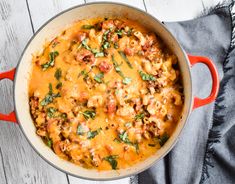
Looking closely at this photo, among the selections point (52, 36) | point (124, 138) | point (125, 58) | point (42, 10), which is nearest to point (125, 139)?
point (124, 138)

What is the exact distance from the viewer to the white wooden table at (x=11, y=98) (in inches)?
86.4

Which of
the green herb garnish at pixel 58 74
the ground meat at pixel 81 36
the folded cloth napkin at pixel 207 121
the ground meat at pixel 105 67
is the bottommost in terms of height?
the folded cloth napkin at pixel 207 121

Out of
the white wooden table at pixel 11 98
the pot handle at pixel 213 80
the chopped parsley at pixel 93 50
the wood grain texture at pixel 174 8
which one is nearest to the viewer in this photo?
the pot handle at pixel 213 80

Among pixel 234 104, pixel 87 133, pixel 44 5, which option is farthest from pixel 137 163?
pixel 44 5

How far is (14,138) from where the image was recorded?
7.23ft

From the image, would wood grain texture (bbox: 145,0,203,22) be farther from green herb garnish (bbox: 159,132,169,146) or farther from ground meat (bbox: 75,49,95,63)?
green herb garnish (bbox: 159,132,169,146)

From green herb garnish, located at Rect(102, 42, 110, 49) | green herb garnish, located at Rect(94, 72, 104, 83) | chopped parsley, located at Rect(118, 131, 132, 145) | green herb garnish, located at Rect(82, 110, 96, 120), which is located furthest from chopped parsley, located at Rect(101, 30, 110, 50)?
chopped parsley, located at Rect(118, 131, 132, 145)

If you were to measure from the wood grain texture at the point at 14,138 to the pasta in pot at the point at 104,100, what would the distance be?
23cm

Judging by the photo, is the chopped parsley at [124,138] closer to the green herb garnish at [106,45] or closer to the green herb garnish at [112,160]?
the green herb garnish at [112,160]

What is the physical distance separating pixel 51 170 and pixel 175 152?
0.63 m

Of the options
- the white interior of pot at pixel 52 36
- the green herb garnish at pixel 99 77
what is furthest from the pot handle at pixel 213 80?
the green herb garnish at pixel 99 77

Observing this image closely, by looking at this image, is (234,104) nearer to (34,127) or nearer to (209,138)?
(209,138)

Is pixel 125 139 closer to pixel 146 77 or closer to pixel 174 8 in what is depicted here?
pixel 146 77

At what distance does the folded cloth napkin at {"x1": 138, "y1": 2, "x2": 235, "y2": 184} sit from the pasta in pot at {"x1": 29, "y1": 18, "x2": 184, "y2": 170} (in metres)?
0.23
